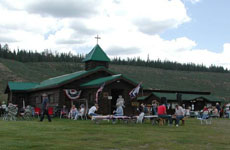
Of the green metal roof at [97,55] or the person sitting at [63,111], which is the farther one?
the green metal roof at [97,55]

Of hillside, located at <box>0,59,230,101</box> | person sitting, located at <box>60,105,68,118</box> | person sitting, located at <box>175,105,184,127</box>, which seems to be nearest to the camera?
person sitting, located at <box>175,105,184,127</box>

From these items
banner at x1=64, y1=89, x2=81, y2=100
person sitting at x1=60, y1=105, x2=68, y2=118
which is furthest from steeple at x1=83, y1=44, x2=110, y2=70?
person sitting at x1=60, y1=105, x2=68, y2=118

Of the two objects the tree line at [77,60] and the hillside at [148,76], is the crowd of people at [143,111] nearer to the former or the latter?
the hillside at [148,76]

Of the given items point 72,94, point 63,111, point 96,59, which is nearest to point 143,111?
point 63,111

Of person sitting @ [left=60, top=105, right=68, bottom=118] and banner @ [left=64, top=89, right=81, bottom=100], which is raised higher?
banner @ [left=64, top=89, right=81, bottom=100]

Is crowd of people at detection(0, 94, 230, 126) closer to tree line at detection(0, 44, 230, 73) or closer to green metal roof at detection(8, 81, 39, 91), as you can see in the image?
green metal roof at detection(8, 81, 39, 91)

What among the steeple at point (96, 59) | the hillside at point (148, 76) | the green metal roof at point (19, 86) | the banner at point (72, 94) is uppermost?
the hillside at point (148, 76)

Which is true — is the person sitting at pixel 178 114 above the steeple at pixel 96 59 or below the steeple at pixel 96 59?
below

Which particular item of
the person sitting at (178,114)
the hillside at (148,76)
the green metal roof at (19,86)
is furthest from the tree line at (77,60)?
the person sitting at (178,114)

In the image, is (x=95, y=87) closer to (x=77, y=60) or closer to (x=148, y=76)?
(x=148, y=76)

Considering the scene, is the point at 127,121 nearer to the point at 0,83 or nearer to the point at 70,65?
the point at 0,83

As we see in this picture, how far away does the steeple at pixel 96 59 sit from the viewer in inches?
1329

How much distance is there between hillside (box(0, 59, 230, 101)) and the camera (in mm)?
83931

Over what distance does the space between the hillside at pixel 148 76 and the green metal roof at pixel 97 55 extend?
145ft
